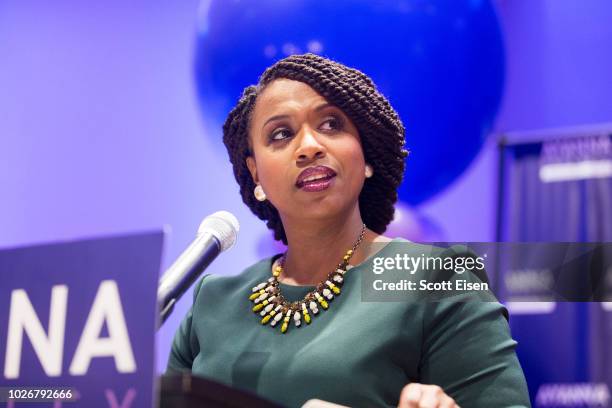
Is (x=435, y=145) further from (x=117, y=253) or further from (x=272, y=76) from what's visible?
(x=117, y=253)

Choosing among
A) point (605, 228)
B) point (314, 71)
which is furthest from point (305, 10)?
→ point (605, 228)

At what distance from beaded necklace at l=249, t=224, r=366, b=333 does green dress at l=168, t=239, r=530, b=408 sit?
0.06ft

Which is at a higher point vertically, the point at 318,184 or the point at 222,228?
the point at 318,184

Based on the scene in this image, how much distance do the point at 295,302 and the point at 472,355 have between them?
38cm

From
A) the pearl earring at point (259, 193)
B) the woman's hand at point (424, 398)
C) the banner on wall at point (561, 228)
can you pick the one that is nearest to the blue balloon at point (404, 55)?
the banner on wall at point (561, 228)

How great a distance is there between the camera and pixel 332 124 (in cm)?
181

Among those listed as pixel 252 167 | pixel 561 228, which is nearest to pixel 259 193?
pixel 252 167

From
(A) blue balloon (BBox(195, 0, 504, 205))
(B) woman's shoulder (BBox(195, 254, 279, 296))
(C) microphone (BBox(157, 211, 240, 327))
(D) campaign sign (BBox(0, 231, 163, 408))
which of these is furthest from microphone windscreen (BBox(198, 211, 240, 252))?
(A) blue balloon (BBox(195, 0, 504, 205))

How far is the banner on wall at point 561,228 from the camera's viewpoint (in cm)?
256

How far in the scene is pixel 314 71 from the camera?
1827 millimetres

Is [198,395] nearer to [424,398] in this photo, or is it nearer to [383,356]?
[424,398]

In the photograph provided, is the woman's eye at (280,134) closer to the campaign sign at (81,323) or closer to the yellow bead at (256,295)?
the yellow bead at (256,295)

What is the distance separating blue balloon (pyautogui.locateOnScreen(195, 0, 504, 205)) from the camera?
2406 mm

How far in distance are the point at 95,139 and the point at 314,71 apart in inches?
68.7
